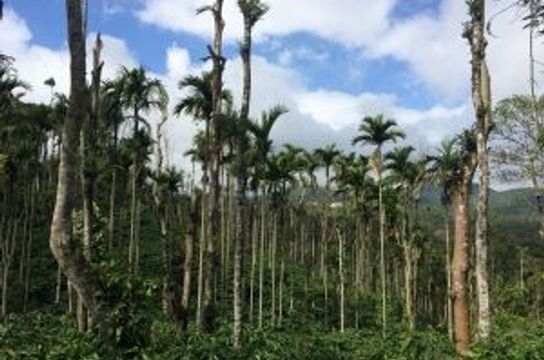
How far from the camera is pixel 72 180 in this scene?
13.0 metres

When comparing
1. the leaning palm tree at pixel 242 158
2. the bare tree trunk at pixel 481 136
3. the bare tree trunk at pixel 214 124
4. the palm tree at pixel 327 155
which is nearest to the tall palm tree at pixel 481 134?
the bare tree trunk at pixel 481 136

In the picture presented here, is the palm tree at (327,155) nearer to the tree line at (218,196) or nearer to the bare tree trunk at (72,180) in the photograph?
the tree line at (218,196)

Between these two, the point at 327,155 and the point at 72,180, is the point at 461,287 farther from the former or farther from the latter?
the point at 327,155

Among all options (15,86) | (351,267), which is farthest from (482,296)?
(351,267)

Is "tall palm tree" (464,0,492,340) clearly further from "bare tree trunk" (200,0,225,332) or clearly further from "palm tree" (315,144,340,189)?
"palm tree" (315,144,340,189)

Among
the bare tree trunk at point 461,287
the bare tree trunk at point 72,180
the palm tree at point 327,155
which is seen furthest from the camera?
the palm tree at point 327,155

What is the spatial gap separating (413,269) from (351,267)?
17260 mm

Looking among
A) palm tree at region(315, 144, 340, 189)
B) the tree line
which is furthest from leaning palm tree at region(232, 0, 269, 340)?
palm tree at region(315, 144, 340, 189)

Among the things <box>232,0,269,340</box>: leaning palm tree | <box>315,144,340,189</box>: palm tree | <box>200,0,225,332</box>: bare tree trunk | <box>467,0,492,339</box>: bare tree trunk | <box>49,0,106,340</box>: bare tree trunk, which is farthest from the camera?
<box>315,144,340,189</box>: palm tree

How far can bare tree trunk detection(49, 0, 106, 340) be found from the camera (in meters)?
12.7

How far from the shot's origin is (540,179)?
33.2m

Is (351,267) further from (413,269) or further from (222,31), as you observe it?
(222,31)

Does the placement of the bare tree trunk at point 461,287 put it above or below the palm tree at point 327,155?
below

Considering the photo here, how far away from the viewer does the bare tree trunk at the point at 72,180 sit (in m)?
12.7
